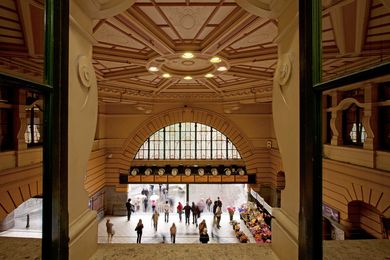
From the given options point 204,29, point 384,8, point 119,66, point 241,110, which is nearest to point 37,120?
point 384,8

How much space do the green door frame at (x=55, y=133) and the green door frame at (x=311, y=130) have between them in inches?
55.6

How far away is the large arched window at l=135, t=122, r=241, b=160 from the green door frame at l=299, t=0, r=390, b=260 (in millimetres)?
14453

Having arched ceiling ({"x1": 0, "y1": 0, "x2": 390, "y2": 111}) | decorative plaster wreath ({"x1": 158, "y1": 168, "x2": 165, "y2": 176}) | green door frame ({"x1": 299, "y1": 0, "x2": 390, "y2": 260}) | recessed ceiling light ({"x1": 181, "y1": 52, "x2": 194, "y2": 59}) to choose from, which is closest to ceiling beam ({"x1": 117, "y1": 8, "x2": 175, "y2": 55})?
arched ceiling ({"x1": 0, "y1": 0, "x2": 390, "y2": 111})

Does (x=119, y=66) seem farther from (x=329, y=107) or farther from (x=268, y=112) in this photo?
(x=268, y=112)

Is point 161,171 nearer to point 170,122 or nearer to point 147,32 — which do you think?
point 170,122

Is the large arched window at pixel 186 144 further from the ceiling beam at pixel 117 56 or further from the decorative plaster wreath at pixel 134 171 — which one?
the ceiling beam at pixel 117 56


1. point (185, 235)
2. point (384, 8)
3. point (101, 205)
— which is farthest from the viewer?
point (101, 205)

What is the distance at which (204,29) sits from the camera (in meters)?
5.30

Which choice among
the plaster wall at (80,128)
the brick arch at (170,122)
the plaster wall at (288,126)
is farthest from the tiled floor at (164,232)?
the plaster wall at (80,128)

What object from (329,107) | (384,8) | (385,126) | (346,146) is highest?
(384,8)

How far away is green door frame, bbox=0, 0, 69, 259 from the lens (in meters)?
1.48

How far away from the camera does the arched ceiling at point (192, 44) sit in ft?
4.12

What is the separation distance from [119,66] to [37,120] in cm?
671

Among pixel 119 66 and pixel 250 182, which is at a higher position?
pixel 119 66
